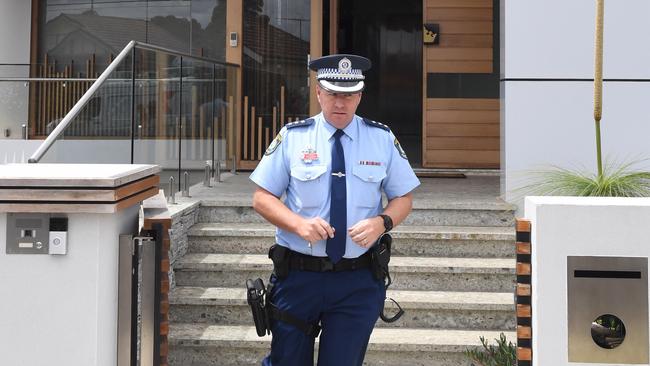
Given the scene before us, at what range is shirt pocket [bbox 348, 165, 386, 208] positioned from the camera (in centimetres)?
226

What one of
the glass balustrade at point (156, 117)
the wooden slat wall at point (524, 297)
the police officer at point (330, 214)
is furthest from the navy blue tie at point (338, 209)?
the glass balustrade at point (156, 117)

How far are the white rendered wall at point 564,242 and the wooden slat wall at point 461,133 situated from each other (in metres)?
5.07

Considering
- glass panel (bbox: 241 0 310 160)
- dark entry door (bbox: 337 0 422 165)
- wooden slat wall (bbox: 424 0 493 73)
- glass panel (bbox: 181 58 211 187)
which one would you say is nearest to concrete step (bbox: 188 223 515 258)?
glass panel (bbox: 181 58 211 187)

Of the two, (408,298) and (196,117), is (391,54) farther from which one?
(408,298)

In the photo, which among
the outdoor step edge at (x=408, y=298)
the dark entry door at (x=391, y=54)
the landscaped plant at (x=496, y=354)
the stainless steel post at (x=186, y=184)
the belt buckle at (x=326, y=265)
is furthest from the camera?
the dark entry door at (x=391, y=54)

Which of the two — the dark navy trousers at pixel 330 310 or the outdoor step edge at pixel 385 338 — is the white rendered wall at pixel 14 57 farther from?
the dark navy trousers at pixel 330 310

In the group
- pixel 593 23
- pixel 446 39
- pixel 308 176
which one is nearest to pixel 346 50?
pixel 446 39

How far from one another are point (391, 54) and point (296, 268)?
7.08 m

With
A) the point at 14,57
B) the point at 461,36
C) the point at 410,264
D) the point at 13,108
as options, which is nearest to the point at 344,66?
the point at 410,264

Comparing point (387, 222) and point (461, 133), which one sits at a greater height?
point (461, 133)

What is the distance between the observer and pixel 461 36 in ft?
23.2

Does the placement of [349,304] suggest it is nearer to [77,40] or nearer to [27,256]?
[27,256]

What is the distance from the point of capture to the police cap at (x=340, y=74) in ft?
7.30

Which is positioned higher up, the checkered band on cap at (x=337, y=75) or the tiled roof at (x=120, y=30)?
the tiled roof at (x=120, y=30)
